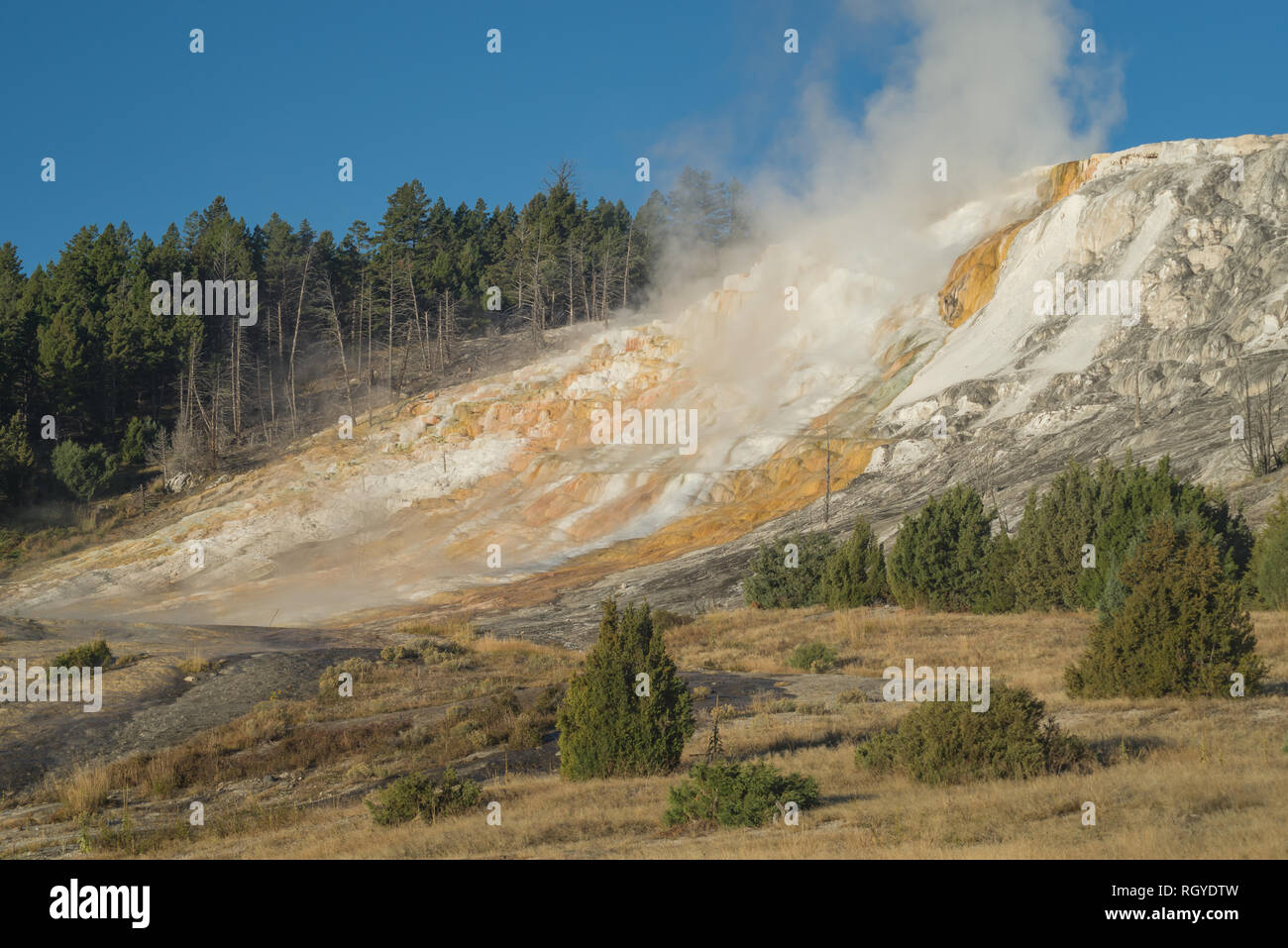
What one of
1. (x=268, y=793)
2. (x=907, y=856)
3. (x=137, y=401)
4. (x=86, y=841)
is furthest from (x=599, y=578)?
(x=137, y=401)

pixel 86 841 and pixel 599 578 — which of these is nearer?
pixel 86 841

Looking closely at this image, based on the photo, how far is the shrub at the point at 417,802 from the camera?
1266 centimetres

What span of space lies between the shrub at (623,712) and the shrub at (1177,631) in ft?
24.1

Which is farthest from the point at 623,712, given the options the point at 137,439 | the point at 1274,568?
the point at 137,439

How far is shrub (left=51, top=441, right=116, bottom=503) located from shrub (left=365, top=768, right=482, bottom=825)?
65.6m

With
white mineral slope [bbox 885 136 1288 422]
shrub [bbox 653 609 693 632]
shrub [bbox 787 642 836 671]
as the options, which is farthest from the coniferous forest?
shrub [bbox 787 642 836 671]

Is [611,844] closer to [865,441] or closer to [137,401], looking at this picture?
[865,441]

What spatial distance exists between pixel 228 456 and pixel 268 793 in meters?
66.3

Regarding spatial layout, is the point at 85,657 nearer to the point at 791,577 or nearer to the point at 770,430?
the point at 791,577

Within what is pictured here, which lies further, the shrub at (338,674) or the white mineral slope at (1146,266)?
the white mineral slope at (1146,266)

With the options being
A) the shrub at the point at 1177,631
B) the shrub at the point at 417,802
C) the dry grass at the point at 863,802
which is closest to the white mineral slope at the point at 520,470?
the dry grass at the point at 863,802

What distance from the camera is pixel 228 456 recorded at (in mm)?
77562

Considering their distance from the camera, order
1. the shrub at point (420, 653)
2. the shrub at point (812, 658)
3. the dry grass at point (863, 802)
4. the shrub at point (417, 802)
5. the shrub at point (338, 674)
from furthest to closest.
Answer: the shrub at point (420, 653) < the shrub at point (812, 658) < the shrub at point (338, 674) < the shrub at point (417, 802) < the dry grass at point (863, 802)

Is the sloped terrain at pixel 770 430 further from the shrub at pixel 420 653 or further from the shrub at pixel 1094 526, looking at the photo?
the shrub at pixel 420 653
